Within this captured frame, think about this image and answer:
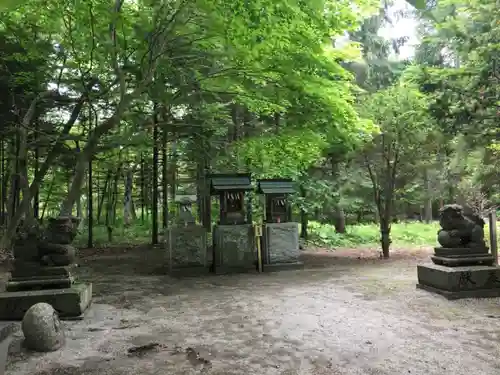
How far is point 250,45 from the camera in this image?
6293mm

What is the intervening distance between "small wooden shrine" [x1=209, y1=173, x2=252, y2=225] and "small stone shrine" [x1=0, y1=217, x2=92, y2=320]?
4.30m

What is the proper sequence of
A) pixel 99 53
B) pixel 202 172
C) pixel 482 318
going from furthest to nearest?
pixel 202 172 → pixel 99 53 → pixel 482 318

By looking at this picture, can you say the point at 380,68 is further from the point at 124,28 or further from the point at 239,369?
the point at 239,369

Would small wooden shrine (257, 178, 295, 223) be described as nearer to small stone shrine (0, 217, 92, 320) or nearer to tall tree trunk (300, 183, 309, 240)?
tall tree trunk (300, 183, 309, 240)

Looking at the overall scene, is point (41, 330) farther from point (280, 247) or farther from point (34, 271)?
point (280, 247)

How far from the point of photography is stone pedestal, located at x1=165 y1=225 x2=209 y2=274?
9.73m

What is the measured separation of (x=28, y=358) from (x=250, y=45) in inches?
201

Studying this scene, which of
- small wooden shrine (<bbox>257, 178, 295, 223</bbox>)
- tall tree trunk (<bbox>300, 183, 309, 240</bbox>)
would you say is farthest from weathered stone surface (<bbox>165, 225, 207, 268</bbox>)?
tall tree trunk (<bbox>300, 183, 309, 240</bbox>)

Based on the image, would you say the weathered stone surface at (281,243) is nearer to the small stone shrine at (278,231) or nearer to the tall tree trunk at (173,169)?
the small stone shrine at (278,231)

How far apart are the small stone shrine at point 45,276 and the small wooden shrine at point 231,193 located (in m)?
4.30

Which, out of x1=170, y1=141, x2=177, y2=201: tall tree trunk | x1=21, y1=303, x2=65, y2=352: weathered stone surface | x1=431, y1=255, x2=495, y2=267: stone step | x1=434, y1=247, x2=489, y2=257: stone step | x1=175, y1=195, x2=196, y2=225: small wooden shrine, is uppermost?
x1=170, y1=141, x2=177, y2=201: tall tree trunk

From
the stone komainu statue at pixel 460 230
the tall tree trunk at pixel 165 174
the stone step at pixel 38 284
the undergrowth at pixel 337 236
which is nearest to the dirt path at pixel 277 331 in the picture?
the stone step at pixel 38 284

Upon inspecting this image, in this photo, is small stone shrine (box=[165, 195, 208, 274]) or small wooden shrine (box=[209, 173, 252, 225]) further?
small wooden shrine (box=[209, 173, 252, 225])

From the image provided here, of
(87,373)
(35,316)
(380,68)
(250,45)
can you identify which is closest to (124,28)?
(250,45)
